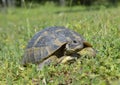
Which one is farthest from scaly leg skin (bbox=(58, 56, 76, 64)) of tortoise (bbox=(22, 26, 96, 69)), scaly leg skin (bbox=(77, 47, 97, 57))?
scaly leg skin (bbox=(77, 47, 97, 57))

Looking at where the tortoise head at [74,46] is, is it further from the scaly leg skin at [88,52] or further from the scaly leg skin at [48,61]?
the scaly leg skin at [48,61]

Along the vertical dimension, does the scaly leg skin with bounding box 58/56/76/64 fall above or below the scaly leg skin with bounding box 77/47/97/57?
below

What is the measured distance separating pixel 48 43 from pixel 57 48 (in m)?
0.19

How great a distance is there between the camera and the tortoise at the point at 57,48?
602 cm

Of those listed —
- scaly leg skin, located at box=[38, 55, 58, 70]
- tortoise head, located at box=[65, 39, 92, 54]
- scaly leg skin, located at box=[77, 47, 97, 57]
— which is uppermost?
tortoise head, located at box=[65, 39, 92, 54]

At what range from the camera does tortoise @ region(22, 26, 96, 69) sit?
602cm

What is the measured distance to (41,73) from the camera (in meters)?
5.77

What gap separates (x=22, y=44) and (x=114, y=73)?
2.92 metres

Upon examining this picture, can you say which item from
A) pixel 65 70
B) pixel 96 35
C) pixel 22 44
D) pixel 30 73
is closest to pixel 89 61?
pixel 65 70

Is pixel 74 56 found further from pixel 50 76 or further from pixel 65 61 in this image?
pixel 50 76

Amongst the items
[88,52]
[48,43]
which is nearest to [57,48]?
[48,43]

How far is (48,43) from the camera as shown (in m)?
6.13

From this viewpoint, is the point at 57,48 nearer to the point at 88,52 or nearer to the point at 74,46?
the point at 74,46

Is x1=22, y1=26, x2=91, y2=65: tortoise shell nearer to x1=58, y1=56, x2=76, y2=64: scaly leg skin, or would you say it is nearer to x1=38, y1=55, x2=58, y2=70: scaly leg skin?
x1=38, y1=55, x2=58, y2=70: scaly leg skin
